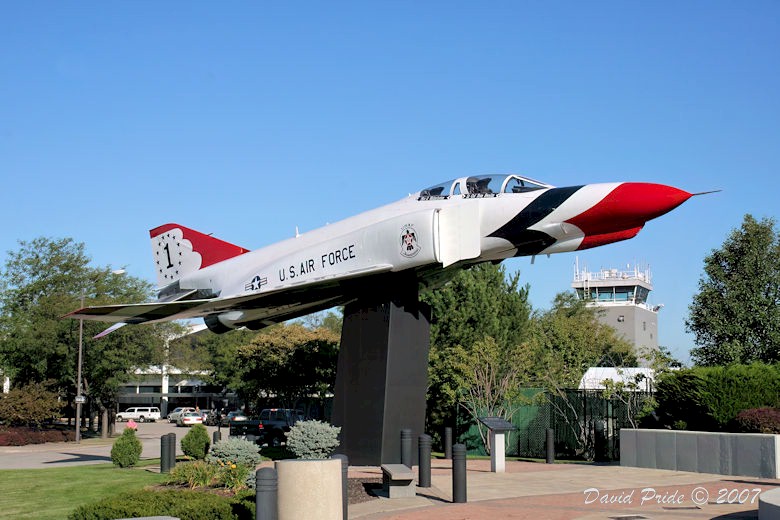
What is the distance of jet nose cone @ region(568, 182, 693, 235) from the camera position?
53.0ft

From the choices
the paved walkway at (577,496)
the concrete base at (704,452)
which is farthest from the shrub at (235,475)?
the concrete base at (704,452)

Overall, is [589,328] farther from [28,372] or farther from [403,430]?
[403,430]

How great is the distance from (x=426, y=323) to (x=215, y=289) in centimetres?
841

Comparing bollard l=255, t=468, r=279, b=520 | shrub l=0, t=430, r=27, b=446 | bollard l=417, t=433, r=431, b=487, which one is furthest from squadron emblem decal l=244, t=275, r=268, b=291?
shrub l=0, t=430, r=27, b=446

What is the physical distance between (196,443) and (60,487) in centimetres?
493

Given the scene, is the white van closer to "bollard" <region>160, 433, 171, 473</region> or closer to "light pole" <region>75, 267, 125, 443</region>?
"light pole" <region>75, 267, 125, 443</region>

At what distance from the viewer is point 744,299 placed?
1296 inches

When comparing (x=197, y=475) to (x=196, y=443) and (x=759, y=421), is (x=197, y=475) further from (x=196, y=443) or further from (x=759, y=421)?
(x=759, y=421)

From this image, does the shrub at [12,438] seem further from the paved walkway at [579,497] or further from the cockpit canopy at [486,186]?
the cockpit canopy at [486,186]

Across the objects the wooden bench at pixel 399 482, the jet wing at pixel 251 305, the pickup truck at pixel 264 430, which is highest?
the jet wing at pixel 251 305

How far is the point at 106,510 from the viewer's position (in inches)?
421

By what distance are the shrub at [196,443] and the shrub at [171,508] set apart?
10.0 meters

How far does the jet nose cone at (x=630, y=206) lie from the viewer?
1616cm

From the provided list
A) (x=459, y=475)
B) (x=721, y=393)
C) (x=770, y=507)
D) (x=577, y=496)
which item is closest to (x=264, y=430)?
(x=721, y=393)
